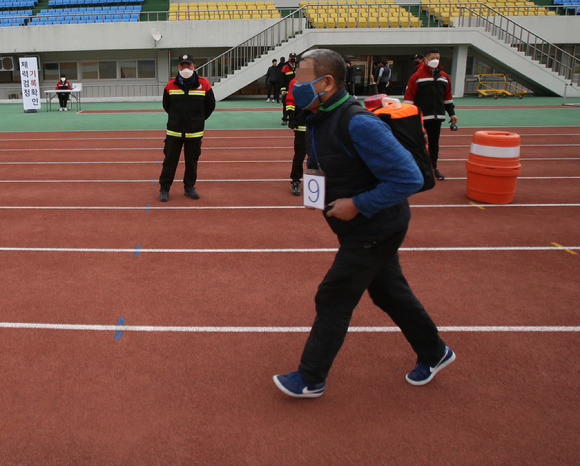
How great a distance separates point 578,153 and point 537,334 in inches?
415

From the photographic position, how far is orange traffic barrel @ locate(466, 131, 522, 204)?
820cm

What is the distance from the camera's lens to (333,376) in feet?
12.4

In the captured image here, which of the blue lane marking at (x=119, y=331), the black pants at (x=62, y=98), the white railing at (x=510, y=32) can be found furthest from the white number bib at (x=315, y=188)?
the white railing at (x=510, y=32)

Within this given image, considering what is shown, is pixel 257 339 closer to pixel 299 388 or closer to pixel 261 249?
pixel 299 388

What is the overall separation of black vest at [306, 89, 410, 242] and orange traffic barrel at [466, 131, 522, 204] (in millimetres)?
5631

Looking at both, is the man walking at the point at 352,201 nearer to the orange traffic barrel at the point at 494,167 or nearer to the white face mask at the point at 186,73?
the white face mask at the point at 186,73

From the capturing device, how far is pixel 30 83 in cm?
2406

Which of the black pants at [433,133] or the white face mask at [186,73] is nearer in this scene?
the white face mask at [186,73]

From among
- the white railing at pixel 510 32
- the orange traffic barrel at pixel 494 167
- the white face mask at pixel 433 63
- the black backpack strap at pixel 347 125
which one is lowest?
the orange traffic barrel at pixel 494 167

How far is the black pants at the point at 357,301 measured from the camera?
316 cm

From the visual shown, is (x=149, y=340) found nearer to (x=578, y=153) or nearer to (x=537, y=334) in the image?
(x=537, y=334)

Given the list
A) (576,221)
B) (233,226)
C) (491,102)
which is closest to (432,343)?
(233,226)

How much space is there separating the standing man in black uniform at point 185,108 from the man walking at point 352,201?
5.41 metres

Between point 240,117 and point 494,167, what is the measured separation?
14.3 metres
